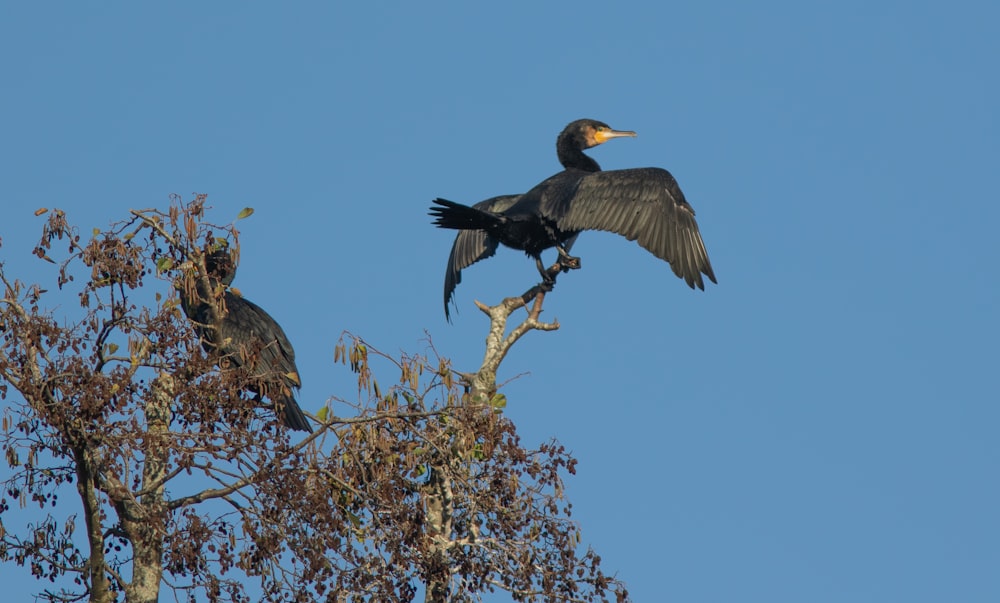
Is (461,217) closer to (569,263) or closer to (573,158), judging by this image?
(569,263)

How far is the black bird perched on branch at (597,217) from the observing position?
31.2 ft

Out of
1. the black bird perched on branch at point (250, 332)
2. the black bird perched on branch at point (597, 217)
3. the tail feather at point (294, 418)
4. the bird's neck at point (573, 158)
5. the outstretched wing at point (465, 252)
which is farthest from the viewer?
the bird's neck at point (573, 158)

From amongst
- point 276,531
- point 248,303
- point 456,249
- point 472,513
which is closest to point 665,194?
point 456,249

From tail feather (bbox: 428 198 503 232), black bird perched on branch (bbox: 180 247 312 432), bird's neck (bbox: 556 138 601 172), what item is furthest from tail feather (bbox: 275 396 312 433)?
bird's neck (bbox: 556 138 601 172)

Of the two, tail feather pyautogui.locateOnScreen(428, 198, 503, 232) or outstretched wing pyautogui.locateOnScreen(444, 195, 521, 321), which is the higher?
outstretched wing pyautogui.locateOnScreen(444, 195, 521, 321)

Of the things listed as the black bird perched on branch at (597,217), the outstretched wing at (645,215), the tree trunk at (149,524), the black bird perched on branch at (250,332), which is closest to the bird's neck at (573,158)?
the black bird perched on branch at (597,217)

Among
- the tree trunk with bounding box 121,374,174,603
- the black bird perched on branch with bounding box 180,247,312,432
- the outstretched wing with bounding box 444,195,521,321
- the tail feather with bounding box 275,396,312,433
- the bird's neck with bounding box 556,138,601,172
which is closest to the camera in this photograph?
the tree trunk with bounding box 121,374,174,603

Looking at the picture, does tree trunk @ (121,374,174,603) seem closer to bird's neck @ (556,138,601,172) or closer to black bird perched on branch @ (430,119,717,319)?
black bird perched on branch @ (430,119,717,319)

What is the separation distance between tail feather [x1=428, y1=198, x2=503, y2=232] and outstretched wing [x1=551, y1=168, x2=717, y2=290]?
53cm

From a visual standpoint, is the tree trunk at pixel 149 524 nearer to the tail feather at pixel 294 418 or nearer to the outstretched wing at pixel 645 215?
the tail feather at pixel 294 418

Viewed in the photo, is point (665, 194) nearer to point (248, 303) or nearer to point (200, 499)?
point (248, 303)

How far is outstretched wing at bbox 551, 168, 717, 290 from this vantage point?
374 inches

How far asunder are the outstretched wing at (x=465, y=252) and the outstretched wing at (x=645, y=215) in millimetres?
1005

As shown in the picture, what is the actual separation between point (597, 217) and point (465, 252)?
66.8 inches
